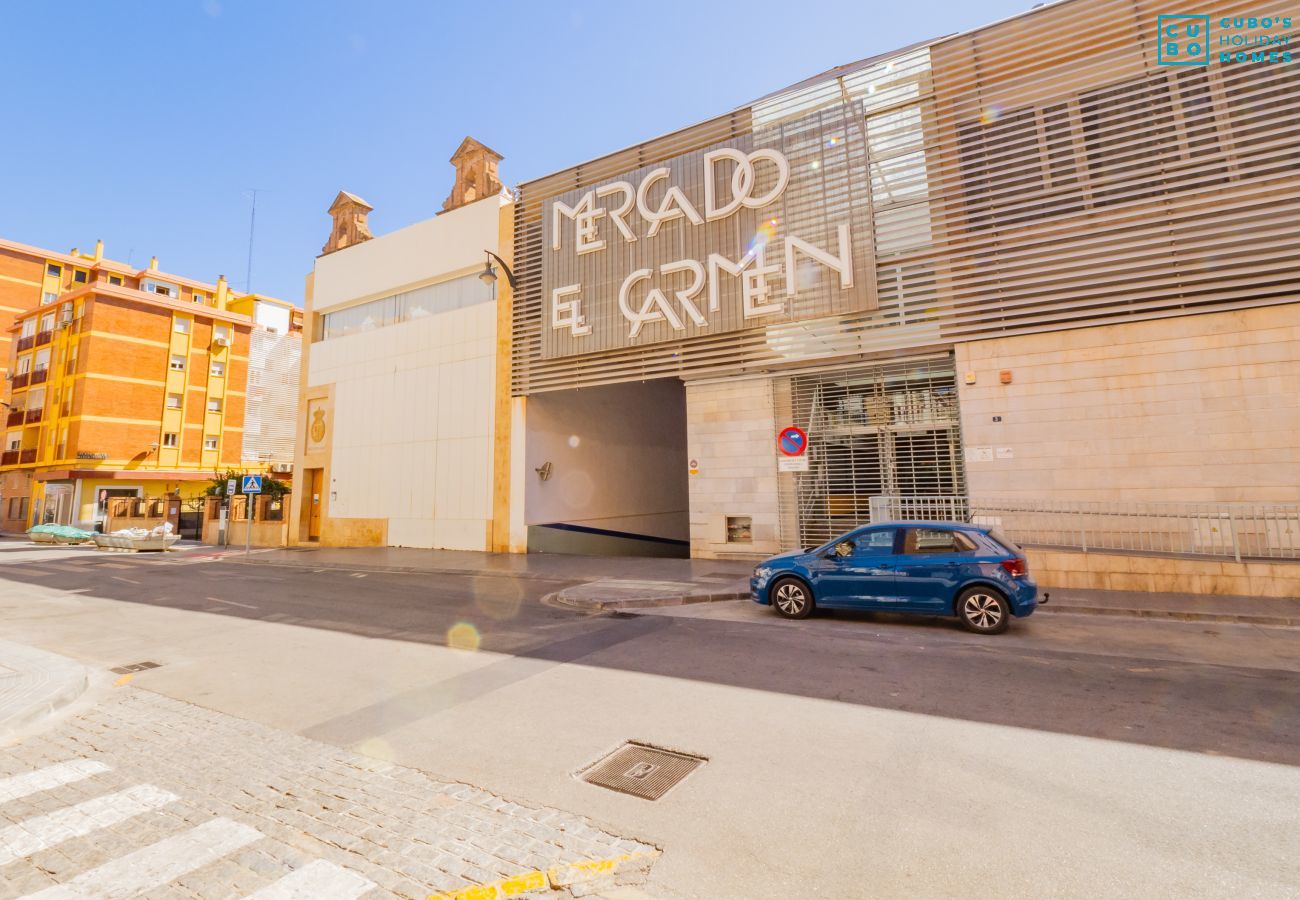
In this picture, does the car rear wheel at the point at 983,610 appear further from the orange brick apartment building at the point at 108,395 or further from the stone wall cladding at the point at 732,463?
the orange brick apartment building at the point at 108,395

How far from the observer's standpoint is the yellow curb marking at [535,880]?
8.77 ft

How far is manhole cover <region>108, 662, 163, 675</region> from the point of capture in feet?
21.8

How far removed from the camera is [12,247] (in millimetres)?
47625

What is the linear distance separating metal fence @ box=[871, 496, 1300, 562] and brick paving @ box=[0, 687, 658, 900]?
11.1m

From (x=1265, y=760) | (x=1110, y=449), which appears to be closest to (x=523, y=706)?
(x=1265, y=760)

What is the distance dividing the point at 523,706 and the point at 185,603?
9845mm

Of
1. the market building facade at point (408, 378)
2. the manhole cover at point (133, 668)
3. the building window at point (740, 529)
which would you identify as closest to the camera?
the manhole cover at point (133, 668)

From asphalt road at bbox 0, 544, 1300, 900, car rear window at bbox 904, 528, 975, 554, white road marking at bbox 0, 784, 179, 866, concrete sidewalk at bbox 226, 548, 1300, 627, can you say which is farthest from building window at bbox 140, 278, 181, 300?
car rear window at bbox 904, 528, 975, 554

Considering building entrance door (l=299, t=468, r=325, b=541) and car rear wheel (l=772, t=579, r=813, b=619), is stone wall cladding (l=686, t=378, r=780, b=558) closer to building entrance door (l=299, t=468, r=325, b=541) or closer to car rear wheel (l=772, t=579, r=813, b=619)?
car rear wheel (l=772, t=579, r=813, b=619)

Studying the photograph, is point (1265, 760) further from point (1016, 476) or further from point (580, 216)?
point (580, 216)

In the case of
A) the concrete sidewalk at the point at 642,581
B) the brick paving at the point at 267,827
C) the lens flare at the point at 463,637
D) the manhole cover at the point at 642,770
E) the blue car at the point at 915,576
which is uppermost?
the blue car at the point at 915,576

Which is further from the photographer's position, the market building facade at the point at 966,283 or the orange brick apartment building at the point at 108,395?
the orange brick apartment building at the point at 108,395

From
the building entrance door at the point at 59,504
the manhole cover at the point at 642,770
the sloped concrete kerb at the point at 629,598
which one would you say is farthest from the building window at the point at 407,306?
the building entrance door at the point at 59,504

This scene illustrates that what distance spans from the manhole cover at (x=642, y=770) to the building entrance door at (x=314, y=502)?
26.3 meters
